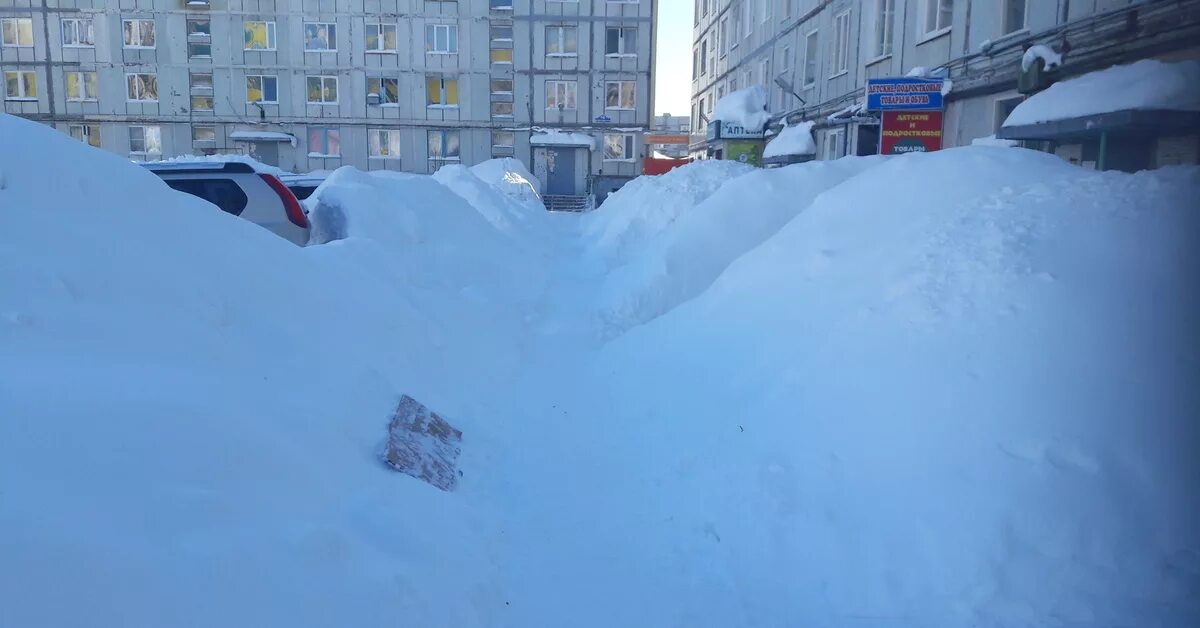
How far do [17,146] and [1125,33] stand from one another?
38.5 ft

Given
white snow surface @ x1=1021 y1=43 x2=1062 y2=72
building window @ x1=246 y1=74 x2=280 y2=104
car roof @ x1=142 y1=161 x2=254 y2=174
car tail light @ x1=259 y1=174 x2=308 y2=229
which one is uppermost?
building window @ x1=246 y1=74 x2=280 y2=104

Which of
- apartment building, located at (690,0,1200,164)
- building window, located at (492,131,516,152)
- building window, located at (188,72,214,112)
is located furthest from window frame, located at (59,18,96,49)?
apartment building, located at (690,0,1200,164)

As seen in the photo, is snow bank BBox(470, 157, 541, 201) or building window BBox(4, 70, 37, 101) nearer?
snow bank BBox(470, 157, 541, 201)

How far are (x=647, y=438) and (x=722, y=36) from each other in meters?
33.9

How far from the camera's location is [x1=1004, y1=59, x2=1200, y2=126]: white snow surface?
8.82 metres

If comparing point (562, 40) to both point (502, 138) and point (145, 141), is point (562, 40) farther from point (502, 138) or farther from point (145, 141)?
point (145, 141)

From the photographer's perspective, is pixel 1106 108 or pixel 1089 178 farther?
pixel 1106 108

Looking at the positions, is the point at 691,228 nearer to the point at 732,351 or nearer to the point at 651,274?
the point at 651,274

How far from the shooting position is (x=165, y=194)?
570 centimetres

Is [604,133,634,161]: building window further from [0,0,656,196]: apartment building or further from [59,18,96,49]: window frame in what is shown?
[59,18,96,49]: window frame

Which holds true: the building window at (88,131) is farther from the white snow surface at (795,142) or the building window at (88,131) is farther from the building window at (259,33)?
the white snow surface at (795,142)

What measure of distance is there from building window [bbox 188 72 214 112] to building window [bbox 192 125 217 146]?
2.76 ft

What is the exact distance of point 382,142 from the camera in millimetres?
38844

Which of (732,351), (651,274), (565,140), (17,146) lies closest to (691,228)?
(651,274)
